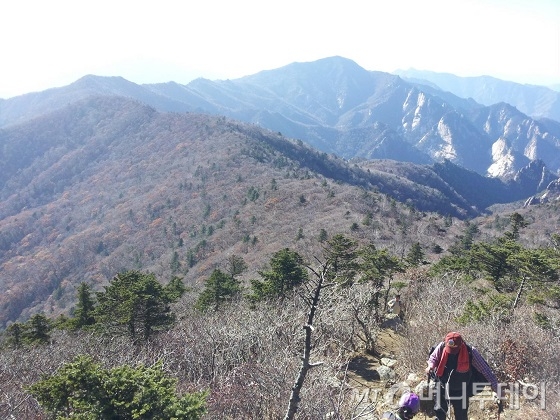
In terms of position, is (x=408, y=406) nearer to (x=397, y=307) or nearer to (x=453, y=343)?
(x=453, y=343)

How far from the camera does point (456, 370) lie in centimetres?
617

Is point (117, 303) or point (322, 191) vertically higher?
point (117, 303)

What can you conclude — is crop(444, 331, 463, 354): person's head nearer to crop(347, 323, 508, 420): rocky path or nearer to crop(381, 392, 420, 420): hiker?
crop(381, 392, 420, 420): hiker

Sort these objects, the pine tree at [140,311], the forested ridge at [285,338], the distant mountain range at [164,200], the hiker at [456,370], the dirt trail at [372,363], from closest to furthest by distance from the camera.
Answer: the forested ridge at [285,338], the hiker at [456,370], the dirt trail at [372,363], the pine tree at [140,311], the distant mountain range at [164,200]

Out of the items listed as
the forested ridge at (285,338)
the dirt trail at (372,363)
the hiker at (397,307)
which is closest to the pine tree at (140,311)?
the forested ridge at (285,338)

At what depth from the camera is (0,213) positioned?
144 m

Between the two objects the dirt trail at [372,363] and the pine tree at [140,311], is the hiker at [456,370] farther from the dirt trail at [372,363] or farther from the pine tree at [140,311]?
the pine tree at [140,311]

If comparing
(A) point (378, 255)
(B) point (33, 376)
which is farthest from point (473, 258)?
(B) point (33, 376)

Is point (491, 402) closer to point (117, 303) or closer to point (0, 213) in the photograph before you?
point (117, 303)

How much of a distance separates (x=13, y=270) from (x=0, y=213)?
55983 mm

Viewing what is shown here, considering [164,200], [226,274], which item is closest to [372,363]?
[226,274]

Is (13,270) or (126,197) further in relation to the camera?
(126,197)

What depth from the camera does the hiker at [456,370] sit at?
20.2 ft

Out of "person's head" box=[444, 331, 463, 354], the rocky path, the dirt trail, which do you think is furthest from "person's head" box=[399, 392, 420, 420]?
the dirt trail
